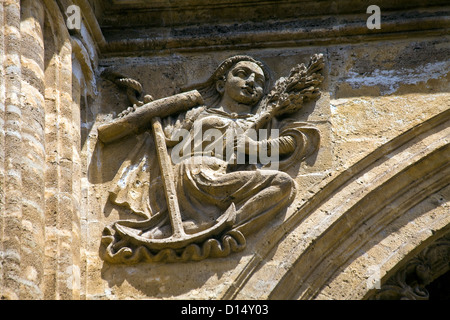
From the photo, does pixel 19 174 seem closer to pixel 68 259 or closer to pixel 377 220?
pixel 68 259

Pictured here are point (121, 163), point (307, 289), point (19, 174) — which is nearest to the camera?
point (19, 174)

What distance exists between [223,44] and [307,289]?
76.2 inches

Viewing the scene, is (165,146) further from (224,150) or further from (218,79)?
(218,79)

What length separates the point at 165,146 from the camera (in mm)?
8242

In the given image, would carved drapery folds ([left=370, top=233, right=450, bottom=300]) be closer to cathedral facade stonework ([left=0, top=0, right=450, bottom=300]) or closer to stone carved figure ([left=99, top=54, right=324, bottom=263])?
cathedral facade stonework ([left=0, top=0, right=450, bottom=300])

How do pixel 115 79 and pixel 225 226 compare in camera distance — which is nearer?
pixel 225 226

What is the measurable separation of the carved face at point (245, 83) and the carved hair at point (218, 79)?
0.12ft

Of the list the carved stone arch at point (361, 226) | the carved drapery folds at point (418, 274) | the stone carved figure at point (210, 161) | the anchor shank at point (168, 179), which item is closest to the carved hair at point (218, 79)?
the stone carved figure at point (210, 161)

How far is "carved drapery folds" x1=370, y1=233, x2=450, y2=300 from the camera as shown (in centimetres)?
787

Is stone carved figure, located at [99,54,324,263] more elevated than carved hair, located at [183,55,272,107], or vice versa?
carved hair, located at [183,55,272,107]

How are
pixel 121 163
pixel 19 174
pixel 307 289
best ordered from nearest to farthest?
1. pixel 19 174
2. pixel 307 289
3. pixel 121 163

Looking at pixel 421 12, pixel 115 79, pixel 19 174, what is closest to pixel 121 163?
pixel 115 79

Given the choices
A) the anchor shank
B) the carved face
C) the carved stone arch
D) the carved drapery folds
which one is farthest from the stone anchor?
the carved drapery folds

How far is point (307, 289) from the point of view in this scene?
772 cm
